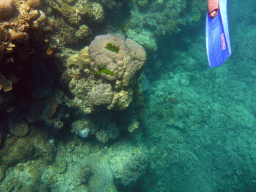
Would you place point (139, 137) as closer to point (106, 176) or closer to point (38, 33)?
point (106, 176)

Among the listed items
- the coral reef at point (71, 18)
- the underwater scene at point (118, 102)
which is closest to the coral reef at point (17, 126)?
the underwater scene at point (118, 102)

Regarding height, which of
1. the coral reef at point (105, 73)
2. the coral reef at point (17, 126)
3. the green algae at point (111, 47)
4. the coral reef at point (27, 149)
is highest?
the green algae at point (111, 47)

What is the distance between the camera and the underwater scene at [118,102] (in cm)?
319

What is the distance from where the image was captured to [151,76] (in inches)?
315

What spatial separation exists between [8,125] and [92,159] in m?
2.77

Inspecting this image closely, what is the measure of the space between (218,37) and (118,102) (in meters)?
2.75

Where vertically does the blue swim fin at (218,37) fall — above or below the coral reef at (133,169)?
above

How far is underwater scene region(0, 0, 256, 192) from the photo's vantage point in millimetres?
3188

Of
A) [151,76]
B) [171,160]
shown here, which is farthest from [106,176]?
[151,76]

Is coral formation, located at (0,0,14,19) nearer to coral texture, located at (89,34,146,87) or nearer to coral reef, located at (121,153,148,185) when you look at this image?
coral texture, located at (89,34,146,87)

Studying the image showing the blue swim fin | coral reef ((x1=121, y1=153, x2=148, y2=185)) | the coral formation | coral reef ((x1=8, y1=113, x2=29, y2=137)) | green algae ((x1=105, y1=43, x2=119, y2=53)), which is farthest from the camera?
coral reef ((x1=121, y1=153, x2=148, y2=185))

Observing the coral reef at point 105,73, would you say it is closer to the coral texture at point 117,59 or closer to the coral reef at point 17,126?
the coral texture at point 117,59

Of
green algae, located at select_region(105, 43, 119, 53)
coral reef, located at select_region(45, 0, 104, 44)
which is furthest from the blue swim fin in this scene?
coral reef, located at select_region(45, 0, 104, 44)

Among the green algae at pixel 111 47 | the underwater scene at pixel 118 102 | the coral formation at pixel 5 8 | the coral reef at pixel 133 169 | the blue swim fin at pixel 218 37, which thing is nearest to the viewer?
the blue swim fin at pixel 218 37
